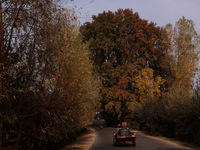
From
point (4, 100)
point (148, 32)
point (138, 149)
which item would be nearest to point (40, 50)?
point (4, 100)

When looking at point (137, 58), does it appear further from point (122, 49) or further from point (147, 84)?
point (147, 84)

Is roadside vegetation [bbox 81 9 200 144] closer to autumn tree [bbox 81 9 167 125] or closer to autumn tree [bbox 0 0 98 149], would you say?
autumn tree [bbox 81 9 167 125]

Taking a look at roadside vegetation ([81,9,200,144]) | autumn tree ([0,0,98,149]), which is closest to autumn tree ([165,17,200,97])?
roadside vegetation ([81,9,200,144])

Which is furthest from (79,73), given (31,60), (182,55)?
(182,55)

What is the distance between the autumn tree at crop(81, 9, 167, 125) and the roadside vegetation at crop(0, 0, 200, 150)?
0.60 feet

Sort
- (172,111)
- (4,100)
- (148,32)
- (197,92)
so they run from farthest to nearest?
(148,32) < (172,111) < (197,92) < (4,100)

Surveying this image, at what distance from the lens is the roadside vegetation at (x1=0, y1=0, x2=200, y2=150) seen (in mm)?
9586

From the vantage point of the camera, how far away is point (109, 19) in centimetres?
4844

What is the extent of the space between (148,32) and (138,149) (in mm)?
32123

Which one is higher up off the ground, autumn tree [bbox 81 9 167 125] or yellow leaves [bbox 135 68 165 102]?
autumn tree [bbox 81 9 167 125]

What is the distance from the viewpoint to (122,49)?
46281mm

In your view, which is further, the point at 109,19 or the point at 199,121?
the point at 109,19

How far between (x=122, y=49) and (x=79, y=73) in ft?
105

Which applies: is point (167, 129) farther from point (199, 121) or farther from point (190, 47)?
point (190, 47)
